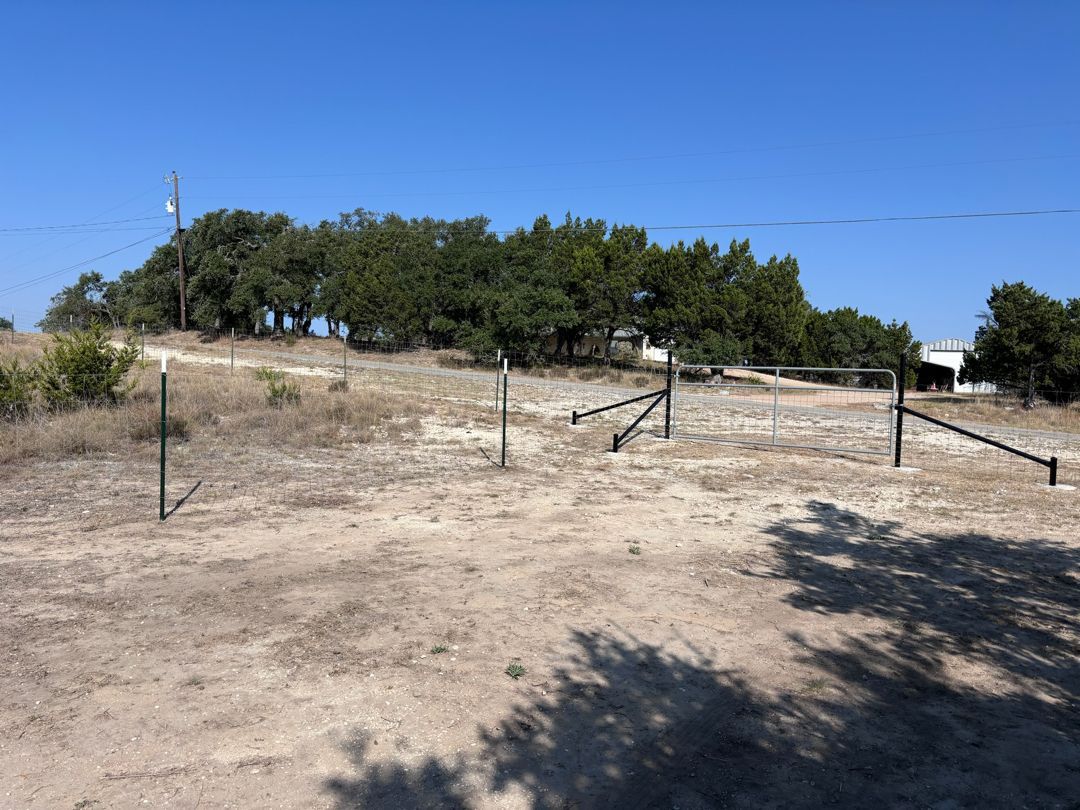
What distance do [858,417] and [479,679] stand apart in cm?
1997

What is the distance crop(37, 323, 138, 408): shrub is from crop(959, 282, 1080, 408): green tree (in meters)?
28.7

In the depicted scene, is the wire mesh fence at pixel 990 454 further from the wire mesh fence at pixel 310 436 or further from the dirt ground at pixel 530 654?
the dirt ground at pixel 530 654

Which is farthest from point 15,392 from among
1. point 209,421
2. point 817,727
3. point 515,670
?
point 817,727

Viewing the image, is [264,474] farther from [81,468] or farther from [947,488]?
[947,488]

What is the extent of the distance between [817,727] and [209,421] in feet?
46.6

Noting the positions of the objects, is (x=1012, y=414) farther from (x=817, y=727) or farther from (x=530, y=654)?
(x=530, y=654)

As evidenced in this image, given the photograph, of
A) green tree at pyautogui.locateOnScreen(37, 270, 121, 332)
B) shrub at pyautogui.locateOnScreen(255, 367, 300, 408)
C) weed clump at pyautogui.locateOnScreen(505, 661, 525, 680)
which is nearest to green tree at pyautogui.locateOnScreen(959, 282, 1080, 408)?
shrub at pyautogui.locateOnScreen(255, 367, 300, 408)

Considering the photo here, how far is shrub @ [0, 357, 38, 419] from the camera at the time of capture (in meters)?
14.0

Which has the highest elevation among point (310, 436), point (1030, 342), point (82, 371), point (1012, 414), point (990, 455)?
point (1030, 342)

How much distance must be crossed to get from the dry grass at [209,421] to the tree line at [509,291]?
14.8 meters

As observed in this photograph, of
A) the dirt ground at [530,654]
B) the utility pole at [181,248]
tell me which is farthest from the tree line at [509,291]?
the dirt ground at [530,654]

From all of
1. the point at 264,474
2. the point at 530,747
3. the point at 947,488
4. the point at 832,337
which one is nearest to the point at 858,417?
the point at 947,488

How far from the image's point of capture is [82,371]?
15352mm

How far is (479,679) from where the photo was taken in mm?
4570
